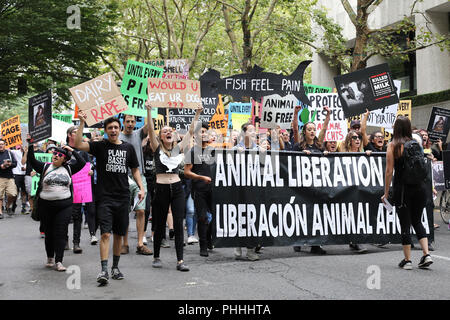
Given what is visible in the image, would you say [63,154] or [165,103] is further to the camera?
[165,103]

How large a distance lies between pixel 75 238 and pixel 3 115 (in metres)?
58.7

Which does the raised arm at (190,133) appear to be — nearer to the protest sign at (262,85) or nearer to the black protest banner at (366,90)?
the protest sign at (262,85)

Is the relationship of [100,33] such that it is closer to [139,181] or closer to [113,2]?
[113,2]

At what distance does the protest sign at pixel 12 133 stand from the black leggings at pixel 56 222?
8491 millimetres

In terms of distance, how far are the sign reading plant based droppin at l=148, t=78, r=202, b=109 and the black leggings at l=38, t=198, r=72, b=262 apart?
121 inches

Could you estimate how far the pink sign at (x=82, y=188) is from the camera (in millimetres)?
8945

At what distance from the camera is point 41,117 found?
10305mm

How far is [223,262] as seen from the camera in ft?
24.7

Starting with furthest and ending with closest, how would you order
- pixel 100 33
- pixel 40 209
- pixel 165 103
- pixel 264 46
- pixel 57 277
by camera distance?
pixel 264 46 → pixel 100 33 → pixel 165 103 → pixel 40 209 → pixel 57 277

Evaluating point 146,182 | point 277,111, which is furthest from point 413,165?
point 146,182

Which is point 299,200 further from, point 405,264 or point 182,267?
point 182,267

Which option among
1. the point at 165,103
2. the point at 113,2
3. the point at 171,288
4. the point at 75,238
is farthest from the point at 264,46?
the point at 171,288

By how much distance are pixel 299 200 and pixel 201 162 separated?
1.49 m

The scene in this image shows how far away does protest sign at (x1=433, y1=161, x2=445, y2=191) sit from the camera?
12.1 m
